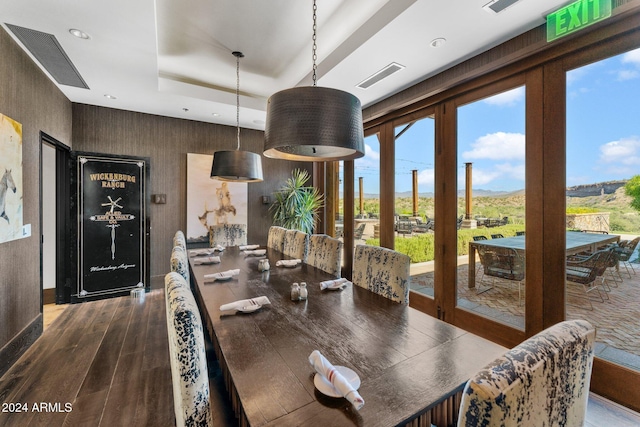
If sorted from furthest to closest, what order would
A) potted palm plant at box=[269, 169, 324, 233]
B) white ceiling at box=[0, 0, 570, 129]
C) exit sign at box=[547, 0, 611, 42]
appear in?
potted palm plant at box=[269, 169, 324, 233] < white ceiling at box=[0, 0, 570, 129] < exit sign at box=[547, 0, 611, 42]

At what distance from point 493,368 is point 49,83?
4833 mm

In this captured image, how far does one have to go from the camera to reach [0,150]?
2.30 metres

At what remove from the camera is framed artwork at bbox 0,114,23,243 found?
235 cm

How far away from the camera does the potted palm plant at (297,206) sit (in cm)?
540

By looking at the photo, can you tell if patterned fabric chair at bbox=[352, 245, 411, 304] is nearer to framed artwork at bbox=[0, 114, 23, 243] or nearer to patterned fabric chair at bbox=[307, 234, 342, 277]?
patterned fabric chair at bbox=[307, 234, 342, 277]

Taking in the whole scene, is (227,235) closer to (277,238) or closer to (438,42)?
(277,238)

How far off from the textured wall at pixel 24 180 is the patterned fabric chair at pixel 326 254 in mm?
2797

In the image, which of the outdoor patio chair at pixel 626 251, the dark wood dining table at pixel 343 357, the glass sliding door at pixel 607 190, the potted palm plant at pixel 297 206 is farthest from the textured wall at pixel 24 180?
the outdoor patio chair at pixel 626 251

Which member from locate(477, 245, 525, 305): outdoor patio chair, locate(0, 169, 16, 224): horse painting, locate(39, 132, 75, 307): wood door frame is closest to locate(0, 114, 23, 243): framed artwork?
locate(0, 169, 16, 224): horse painting

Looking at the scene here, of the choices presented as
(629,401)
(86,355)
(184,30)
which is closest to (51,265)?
(86,355)

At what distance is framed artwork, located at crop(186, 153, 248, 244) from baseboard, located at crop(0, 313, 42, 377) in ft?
7.22

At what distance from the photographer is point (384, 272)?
212 centimetres

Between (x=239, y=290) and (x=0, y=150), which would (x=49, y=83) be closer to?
(x=0, y=150)

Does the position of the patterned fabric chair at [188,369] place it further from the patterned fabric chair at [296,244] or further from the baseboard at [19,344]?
the baseboard at [19,344]
